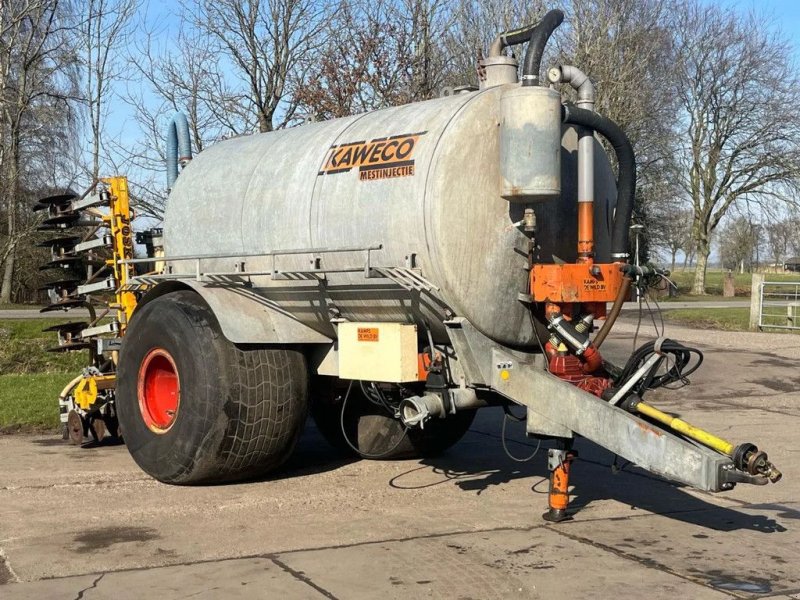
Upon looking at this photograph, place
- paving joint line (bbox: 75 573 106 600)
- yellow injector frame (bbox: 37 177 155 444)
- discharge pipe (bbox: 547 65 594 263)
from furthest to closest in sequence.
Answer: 1. yellow injector frame (bbox: 37 177 155 444)
2. discharge pipe (bbox: 547 65 594 263)
3. paving joint line (bbox: 75 573 106 600)

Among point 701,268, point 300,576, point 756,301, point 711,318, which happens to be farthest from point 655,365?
point 701,268

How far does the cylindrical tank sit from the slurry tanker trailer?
0.04 feet

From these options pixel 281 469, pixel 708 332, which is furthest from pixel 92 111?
pixel 281 469

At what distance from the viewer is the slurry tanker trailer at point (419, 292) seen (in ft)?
20.8

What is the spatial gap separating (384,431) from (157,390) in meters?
1.84

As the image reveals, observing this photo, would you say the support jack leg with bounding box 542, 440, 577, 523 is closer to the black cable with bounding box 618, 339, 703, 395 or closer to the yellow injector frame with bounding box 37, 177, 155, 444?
the black cable with bounding box 618, 339, 703, 395

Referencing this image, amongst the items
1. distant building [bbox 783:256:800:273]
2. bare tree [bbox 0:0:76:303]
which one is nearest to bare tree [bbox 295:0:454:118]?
bare tree [bbox 0:0:76:303]

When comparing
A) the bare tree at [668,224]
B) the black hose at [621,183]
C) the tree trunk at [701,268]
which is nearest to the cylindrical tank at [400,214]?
the black hose at [621,183]

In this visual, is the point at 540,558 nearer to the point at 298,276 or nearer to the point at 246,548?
the point at 246,548

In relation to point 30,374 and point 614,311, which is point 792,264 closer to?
point 30,374

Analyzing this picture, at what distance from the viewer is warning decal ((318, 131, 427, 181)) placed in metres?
6.72

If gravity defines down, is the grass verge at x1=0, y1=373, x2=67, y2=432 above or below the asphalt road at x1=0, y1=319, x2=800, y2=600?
above

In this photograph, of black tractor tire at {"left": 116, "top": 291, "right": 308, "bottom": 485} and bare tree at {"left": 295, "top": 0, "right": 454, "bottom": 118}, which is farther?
bare tree at {"left": 295, "top": 0, "right": 454, "bottom": 118}

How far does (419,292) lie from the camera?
675cm
